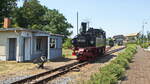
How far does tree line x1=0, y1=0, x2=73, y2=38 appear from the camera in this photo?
5508 centimetres

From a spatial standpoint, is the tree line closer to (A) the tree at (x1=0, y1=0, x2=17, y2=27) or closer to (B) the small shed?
(A) the tree at (x1=0, y1=0, x2=17, y2=27)

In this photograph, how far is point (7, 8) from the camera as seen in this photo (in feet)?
170

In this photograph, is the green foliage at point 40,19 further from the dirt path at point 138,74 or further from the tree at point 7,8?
the dirt path at point 138,74

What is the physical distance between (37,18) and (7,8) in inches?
497

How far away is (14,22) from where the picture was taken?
186 feet

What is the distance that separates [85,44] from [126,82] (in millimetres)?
12375

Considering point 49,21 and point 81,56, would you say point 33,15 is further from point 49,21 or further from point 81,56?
point 81,56

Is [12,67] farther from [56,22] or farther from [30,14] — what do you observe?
[30,14]

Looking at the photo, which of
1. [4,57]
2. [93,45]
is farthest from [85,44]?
[4,57]

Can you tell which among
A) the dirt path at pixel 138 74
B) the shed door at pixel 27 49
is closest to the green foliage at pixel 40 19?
the shed door at pixel 27 49

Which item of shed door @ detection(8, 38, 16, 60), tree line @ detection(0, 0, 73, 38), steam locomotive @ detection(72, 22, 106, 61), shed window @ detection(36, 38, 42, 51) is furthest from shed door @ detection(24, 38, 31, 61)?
tree line @ detection(0, 0, 73, 38)

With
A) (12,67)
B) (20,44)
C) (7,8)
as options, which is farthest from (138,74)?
(7,8)

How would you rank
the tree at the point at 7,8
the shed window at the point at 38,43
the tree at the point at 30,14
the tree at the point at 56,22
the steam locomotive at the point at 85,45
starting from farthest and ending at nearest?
the tree at the point at 30,14, the tree at the point at 56,22, the tree at the point at 7,8, the shed window at the point at 38,43, the steam locomotive at the point at 85,45

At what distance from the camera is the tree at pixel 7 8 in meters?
49.8
